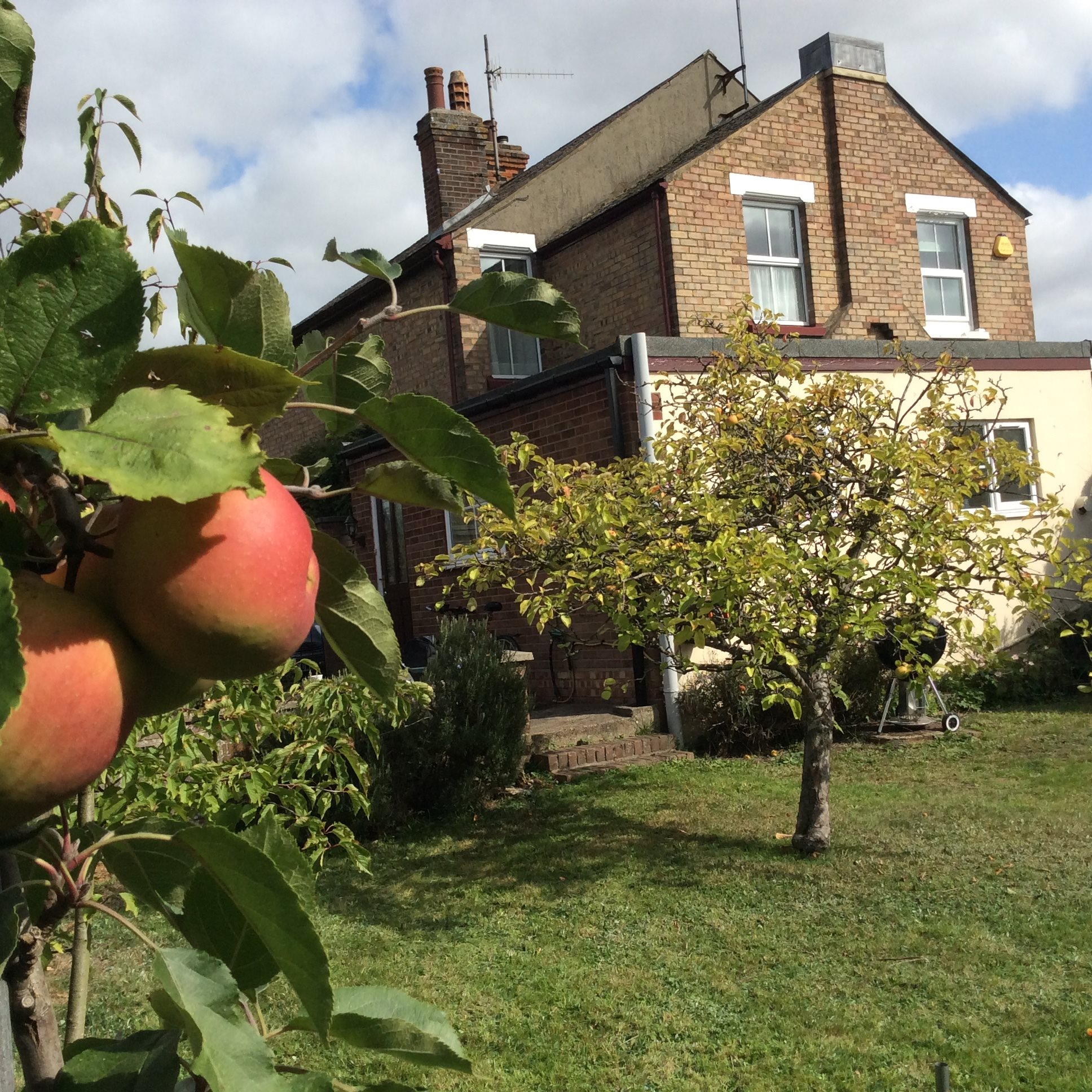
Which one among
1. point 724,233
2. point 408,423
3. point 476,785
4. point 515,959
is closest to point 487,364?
point 724,233

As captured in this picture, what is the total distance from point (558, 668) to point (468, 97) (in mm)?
10589

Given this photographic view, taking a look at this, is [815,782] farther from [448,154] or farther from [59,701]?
[448,154]

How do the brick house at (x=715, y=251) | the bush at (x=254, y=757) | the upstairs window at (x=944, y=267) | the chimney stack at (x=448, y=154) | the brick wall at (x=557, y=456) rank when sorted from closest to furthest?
the bush at (x=254, y=757), the brick wall at (x=557, y=456), the brick house at (x=715, y=251), the upstairs window at (x=944, y=267), the chimney stack at (x=448, y=154)

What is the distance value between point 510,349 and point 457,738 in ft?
29.4

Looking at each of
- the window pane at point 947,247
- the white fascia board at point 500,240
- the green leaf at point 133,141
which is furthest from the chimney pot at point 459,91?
the green leaf at point 133,141

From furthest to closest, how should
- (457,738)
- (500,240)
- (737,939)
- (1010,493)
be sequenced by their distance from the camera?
(500,240) < (1010,493) < (457,738) < (737,939)

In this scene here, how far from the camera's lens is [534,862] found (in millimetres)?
6773

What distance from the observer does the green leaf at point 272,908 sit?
56cm

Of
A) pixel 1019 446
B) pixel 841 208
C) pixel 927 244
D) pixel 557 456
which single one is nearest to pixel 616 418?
pixel 557 456

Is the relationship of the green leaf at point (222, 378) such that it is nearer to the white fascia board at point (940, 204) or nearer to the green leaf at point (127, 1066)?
the green leaf at point (127, 1066)

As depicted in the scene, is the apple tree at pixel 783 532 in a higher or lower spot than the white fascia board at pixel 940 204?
lower

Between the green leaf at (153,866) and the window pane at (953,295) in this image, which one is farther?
the window pane at (953,295)

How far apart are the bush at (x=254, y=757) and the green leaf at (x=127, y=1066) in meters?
1.89

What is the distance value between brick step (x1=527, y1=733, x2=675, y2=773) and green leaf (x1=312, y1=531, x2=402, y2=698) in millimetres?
8512
